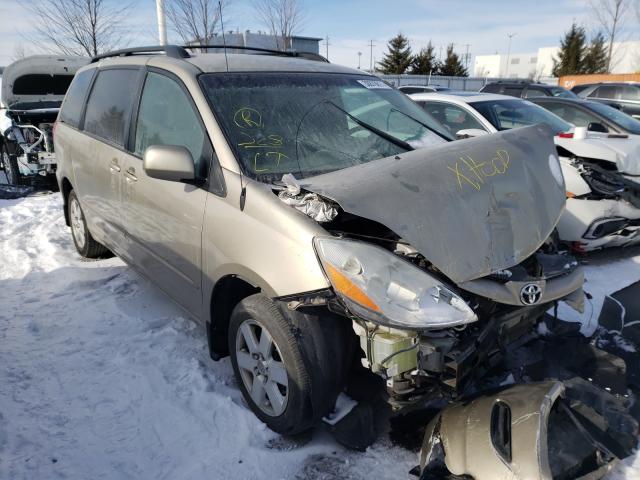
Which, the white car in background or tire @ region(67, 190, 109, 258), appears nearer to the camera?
the white car in background

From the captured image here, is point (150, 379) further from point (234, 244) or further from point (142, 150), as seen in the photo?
point (142, 150)

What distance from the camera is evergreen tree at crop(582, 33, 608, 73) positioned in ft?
128

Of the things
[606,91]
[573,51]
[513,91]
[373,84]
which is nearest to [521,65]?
[573,51]

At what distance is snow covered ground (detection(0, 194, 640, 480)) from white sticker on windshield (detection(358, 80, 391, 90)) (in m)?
2.22

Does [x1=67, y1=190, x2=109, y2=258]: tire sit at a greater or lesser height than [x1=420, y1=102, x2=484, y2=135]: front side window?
lesser

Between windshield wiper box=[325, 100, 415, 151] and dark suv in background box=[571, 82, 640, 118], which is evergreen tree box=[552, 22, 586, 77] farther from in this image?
windshield wiper box=[325, 100, 415, 151]

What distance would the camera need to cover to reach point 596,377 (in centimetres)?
269

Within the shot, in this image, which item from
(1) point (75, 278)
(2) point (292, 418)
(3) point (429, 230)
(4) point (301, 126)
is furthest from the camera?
(1) point (75, 278)

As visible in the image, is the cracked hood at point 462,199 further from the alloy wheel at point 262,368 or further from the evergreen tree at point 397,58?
the evergreen tree at point 397,58

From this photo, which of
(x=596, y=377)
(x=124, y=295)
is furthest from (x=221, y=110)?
(x=596, y=377)

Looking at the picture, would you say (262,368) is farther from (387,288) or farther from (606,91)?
(606,91)

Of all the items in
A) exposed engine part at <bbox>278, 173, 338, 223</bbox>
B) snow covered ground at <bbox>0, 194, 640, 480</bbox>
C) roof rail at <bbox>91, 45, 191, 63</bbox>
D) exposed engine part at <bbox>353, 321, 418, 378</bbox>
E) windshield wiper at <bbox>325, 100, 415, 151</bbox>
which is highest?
roof rail at <bbox>91, 45, 191, 63</bbox>

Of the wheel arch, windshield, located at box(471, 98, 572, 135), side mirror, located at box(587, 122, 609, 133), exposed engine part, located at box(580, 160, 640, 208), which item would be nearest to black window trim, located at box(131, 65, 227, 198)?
the wheel arch

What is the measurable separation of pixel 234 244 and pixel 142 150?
136 cm
